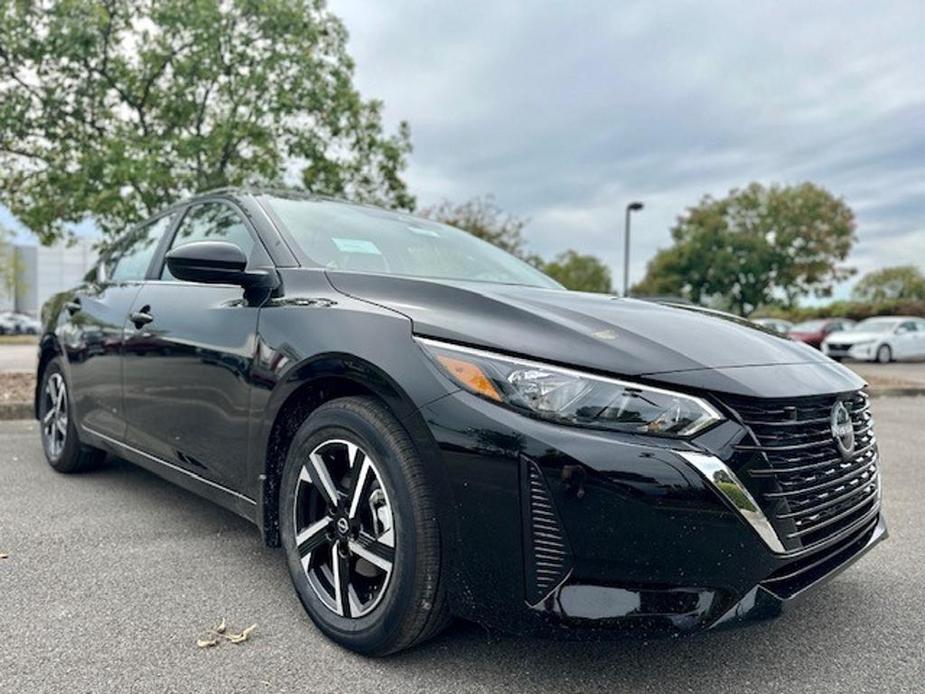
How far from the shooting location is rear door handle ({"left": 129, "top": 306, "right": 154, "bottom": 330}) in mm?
3151

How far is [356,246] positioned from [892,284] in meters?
Result: 82.7

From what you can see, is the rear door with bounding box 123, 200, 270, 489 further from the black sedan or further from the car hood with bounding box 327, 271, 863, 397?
the car hood with bounding box 327, 271, 863, 397

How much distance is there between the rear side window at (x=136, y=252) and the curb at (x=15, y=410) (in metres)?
3.20

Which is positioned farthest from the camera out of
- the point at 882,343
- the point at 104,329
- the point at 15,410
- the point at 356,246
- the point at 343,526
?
the point at 882,343

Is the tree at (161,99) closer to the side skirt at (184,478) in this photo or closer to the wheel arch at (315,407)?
the side skirt at (184,478)

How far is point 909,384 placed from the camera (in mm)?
11398

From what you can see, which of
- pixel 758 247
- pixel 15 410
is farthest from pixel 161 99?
pixel 758 247

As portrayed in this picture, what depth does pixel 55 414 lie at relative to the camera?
14.0 ft

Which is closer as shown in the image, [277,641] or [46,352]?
[277,641]

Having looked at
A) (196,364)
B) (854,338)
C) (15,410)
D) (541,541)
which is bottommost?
(15,410)

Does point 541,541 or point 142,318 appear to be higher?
point 142,318

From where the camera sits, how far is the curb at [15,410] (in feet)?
21.2

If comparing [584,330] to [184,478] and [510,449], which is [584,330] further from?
[184,478]

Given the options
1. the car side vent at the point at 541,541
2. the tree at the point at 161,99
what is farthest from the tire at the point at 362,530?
the tree at the point at 161,99
